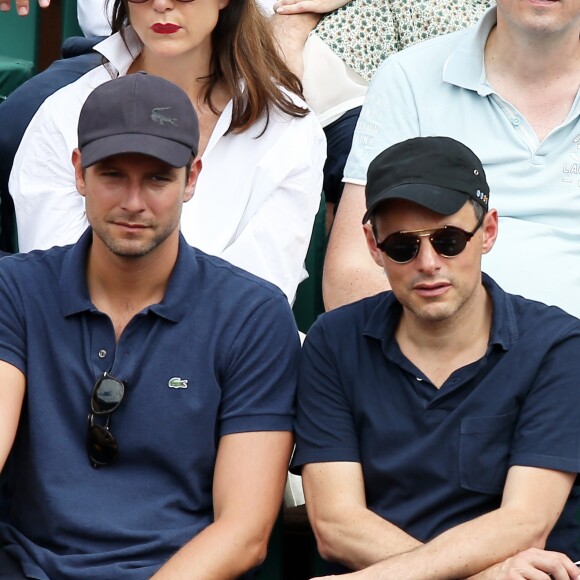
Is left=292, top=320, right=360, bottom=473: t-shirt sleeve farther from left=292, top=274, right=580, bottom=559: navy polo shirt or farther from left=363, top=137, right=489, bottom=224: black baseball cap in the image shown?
left=363, top=137, right=489, bottom=224: black baseball cap

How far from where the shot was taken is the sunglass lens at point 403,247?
277cm

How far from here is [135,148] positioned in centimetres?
281

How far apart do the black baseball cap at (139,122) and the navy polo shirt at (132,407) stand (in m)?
0.25

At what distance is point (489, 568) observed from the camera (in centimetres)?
264

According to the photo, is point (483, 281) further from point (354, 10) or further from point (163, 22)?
point (354, 10)

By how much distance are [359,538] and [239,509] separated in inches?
9.3

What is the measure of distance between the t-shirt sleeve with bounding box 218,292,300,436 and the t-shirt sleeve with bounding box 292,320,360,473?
0.03 m

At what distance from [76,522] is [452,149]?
1037 millimetres

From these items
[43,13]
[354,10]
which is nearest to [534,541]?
[354,10]

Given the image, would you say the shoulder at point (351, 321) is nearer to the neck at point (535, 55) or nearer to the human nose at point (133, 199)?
the human nose at point (133, 199)

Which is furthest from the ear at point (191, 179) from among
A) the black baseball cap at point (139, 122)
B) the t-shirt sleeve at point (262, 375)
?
the t-shirt sleeve at point (262, 375)

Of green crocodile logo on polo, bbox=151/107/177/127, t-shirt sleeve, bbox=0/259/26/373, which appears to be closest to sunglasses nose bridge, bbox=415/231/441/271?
green crocodile logo on polo, bbox=151/107/177/127

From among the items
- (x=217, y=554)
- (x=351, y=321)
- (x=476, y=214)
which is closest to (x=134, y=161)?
(x=351, y=321)

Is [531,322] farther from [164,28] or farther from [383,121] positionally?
[164,28]
